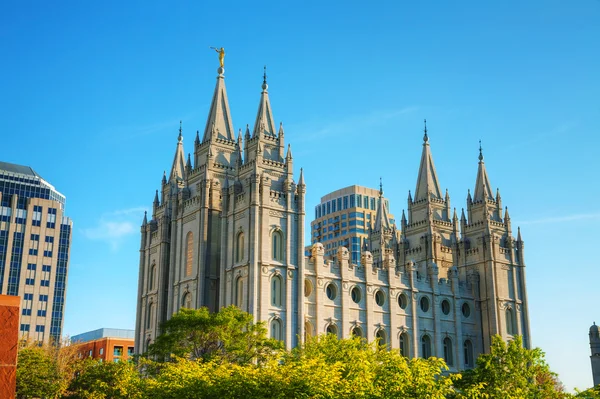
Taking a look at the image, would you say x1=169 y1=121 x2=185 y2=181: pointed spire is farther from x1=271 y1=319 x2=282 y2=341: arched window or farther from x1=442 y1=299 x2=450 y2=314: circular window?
x1=442 y1=299 x2=450 y2=314: circular window

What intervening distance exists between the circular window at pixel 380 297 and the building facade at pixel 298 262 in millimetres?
141

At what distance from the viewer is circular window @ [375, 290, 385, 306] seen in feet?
244

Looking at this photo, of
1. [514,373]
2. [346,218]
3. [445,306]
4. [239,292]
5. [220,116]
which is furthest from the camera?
[346,218]

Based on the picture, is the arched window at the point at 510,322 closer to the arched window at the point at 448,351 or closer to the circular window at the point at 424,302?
the arched window at the point at 448,351

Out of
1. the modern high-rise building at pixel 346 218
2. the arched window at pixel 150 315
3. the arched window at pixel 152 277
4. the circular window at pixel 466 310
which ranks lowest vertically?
the arched window at pixel 150 315

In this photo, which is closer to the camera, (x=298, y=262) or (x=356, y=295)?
(x=298, y=262)

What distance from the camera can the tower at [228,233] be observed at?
2525 inches

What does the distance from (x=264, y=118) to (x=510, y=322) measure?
35.6m

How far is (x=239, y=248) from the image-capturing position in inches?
2628

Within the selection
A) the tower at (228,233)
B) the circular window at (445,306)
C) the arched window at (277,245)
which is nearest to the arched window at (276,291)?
the tower at (228,233)

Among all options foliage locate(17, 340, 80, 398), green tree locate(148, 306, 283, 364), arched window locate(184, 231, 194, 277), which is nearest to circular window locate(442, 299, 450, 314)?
arched window locate(184, 231, 194, 277)

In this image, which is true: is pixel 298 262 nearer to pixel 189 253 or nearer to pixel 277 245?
pixel 277 245

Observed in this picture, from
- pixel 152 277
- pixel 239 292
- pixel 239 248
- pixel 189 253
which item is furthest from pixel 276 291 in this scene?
pixel 152 277

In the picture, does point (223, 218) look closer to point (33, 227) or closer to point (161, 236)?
point (161, 236)
